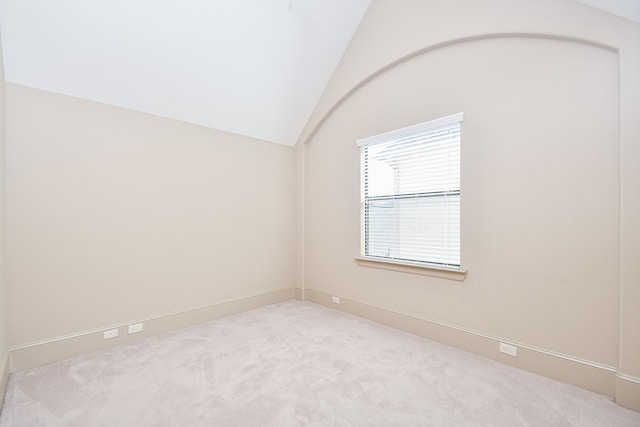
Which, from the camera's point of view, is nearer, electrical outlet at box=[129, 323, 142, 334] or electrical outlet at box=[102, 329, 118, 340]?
electrical outlet at box=[102, 329, 118, 340]

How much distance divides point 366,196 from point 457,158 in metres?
1.16

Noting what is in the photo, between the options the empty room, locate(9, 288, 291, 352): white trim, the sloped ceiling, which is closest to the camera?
the empty room

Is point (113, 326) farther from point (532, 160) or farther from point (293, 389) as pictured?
point (532, 160)

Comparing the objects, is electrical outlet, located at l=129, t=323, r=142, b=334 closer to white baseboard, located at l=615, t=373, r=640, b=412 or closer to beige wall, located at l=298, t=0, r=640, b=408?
beige wall, located at l=298, t=0, r=640, b=408

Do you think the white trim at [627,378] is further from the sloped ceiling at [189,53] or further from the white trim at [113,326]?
the sloped ceiling at [189,53]

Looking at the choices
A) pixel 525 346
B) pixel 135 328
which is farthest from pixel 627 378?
pixel 135 328

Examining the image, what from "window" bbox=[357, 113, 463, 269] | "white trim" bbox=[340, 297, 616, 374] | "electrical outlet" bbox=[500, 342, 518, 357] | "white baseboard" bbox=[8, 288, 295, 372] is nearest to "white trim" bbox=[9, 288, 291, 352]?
"white baseboard" bbox=[8, 288, 295, 372]

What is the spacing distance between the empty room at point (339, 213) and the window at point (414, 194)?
23mm

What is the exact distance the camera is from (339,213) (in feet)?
12.5

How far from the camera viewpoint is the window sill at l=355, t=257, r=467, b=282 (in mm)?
2686

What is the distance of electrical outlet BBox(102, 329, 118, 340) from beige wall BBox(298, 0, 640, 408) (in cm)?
279

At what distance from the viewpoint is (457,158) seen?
2713 millimetres

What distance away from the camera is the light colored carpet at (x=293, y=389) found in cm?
173

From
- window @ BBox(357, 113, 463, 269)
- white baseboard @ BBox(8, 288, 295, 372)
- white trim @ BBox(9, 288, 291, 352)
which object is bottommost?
white baseboard @ BBox(8, 288, 295, 372)
